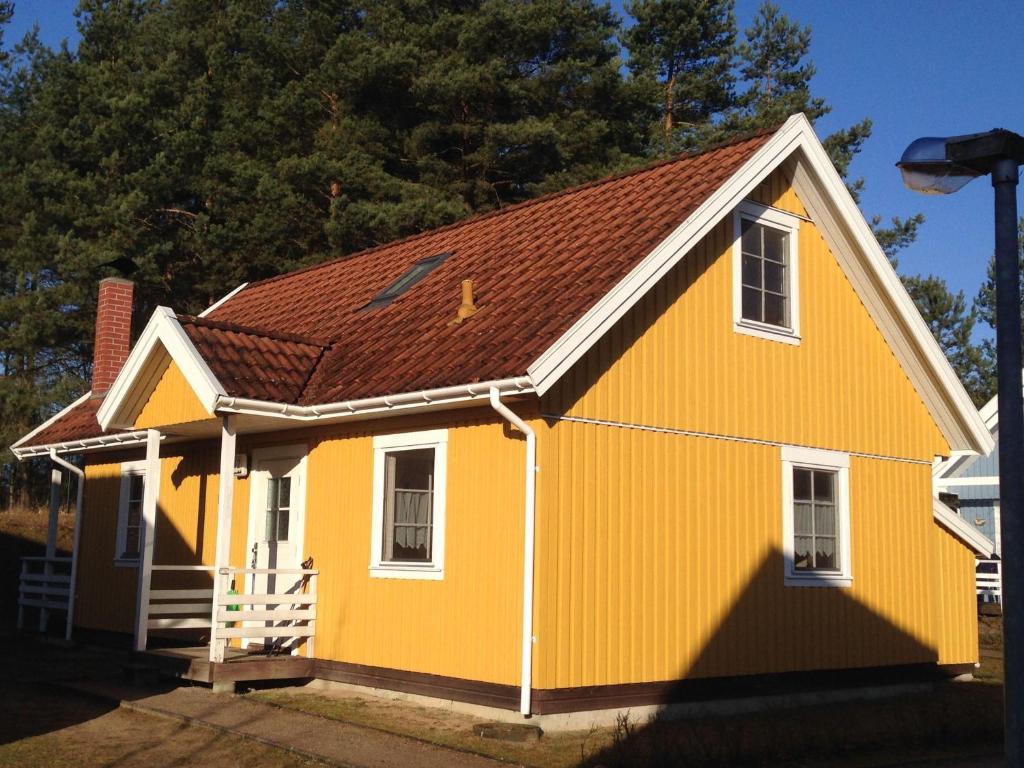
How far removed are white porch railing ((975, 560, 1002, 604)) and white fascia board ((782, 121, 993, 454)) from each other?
11.0 m

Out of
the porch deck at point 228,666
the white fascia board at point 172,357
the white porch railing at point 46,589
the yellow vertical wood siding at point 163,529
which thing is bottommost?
the porch deck at point 228,666

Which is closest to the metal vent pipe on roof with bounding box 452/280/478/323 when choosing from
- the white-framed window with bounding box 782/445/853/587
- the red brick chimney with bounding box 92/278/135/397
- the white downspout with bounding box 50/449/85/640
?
the white-framed window with bounding box 782/445/853/587

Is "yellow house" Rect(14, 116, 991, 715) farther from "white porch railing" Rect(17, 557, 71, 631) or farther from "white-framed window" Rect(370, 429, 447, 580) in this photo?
"white porch railing" Rect(17, 557, 71, 631)

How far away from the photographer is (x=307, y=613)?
1317cm

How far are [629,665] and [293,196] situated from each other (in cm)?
2080

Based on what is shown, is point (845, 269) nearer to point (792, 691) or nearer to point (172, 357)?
point (792, 691)

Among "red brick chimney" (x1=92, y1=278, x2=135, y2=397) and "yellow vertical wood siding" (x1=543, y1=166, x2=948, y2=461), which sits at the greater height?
"red brick chimney" (x1=92, y1=278, x2=135, y2=397)

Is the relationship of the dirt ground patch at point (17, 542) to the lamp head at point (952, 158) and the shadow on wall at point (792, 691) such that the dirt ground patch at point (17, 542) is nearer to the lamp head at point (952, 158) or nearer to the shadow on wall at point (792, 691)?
the shadow on wall at point (792, 691)

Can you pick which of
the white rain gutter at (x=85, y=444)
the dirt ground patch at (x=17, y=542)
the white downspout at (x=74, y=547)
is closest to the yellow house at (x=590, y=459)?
the white rain gutter at (x=85, y=444)

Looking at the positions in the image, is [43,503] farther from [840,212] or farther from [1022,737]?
[1022,737]

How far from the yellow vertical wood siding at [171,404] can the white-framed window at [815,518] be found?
21.7 feet

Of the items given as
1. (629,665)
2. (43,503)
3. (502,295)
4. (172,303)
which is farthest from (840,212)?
(43,503)

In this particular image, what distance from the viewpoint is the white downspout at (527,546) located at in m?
10.6

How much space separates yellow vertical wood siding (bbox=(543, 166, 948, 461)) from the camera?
11766mm
